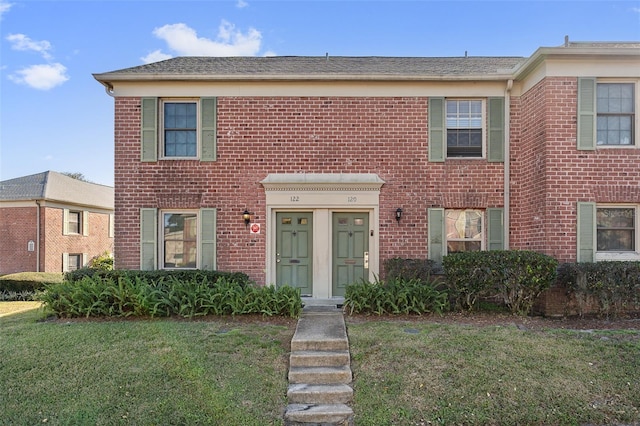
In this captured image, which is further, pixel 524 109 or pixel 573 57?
pixel 524 109

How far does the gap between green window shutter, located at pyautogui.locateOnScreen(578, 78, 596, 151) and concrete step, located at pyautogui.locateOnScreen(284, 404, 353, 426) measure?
680cm

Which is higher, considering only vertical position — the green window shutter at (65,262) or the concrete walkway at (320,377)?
the concrete walkway at (320,377)

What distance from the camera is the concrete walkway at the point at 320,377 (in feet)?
14.4

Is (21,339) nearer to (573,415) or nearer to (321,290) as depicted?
(321,290)

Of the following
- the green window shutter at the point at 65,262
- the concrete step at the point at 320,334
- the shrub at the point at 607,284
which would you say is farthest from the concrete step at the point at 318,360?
the green window shutter at the point at 65,262

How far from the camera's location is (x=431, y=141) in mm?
8812

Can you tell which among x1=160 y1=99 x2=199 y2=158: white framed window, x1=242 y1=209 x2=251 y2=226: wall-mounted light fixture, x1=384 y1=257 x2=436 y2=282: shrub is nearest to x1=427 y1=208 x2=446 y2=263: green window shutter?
x1=384 y1=257 x2=436 y2=282: shrub

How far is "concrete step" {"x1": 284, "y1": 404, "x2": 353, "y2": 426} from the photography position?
14.3 ft

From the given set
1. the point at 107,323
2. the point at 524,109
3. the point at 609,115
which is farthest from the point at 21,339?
the point at 609,115

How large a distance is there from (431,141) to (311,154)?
2705 mm

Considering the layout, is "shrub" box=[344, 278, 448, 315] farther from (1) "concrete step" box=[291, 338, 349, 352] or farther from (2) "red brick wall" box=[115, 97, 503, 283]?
(1) "concrete step" box=[291, 338, 349, 352]

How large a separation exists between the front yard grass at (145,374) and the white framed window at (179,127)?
410cm

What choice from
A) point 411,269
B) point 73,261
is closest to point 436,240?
point 411,269

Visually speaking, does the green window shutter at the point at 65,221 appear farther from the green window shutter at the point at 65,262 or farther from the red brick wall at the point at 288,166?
the red brick wall at the point at 288,166
